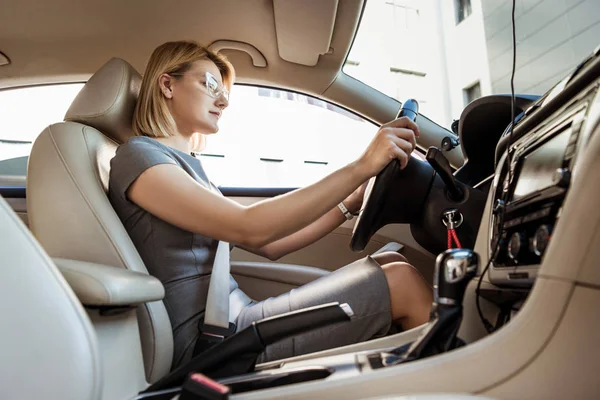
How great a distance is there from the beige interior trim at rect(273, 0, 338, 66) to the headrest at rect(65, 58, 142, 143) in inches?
25.2

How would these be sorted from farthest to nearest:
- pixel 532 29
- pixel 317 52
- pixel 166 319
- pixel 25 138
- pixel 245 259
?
pixel 532 29
pixel 25 138
pixel 245 259
pixel 317 52
pixel 166 319

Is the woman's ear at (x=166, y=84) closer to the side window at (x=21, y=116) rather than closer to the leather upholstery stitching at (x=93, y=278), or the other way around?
the leather upholstery stitching at (x=93, y=278)

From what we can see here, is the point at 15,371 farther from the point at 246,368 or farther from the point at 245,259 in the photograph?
the point at 245,259

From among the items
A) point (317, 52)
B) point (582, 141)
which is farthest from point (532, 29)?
point (582, 141)

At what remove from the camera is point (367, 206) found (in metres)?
1.07

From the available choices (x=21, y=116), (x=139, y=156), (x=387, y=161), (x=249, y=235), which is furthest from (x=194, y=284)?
(x=21, y=116)

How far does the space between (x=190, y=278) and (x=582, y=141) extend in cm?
86

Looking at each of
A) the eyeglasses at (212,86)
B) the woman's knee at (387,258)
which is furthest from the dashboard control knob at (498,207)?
the eyeglasses at (212,86)

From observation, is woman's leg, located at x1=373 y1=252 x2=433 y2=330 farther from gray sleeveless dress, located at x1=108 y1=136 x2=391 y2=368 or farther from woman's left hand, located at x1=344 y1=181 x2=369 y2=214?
woman's left hand, located at x1=344 y1=181 x2=369 y2=214

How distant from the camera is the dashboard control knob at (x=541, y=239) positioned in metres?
0.56

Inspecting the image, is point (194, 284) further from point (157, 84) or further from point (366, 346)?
point (157, 84)

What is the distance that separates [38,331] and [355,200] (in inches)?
37.5

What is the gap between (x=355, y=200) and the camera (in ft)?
4.51

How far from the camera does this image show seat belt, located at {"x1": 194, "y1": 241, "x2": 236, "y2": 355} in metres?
0.99
